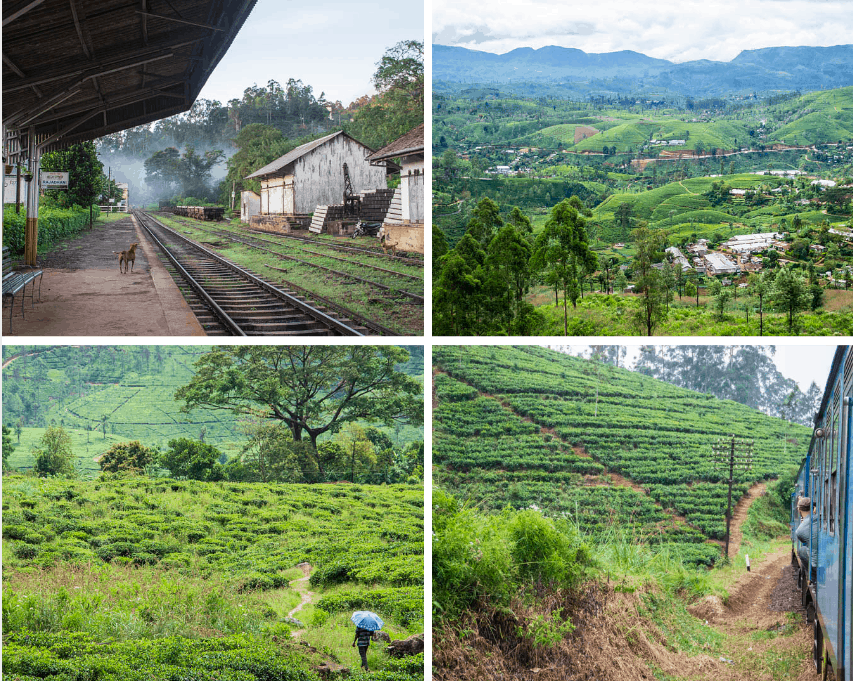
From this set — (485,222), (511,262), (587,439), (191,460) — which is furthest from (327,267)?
(587,439)

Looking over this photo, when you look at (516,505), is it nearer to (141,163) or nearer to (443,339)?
(443,339)

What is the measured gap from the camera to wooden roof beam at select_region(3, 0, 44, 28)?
2.79 meters

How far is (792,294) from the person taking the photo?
304 centimetres

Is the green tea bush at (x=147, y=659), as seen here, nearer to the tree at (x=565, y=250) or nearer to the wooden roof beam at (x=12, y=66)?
the tree at (x=565, y=250)

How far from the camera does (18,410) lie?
3430 millimetres

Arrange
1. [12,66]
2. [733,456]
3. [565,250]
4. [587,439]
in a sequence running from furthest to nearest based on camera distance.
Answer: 1. [587,439]
2. [733,456]
3. [565,250]
4. [12,66]

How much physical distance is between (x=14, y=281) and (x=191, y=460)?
1.26 m

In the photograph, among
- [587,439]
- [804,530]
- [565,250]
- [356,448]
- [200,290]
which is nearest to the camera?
[200,290]

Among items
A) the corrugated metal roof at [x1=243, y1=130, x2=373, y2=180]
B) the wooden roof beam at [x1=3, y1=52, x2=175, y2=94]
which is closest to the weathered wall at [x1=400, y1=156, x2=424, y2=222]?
the corrugated metal roof at [x1=243, y1=130, x2=373, y2=180]

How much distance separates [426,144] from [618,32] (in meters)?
1.18

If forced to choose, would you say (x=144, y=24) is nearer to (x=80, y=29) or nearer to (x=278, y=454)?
(x=80, y=29)

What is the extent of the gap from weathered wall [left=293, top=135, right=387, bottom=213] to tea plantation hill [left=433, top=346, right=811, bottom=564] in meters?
1.55

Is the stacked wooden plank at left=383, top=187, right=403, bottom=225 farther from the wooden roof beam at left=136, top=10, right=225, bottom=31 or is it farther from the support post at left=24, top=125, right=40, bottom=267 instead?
the support post at left=24, top=125, right=40, bottom=267

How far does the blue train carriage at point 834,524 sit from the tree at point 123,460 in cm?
317
